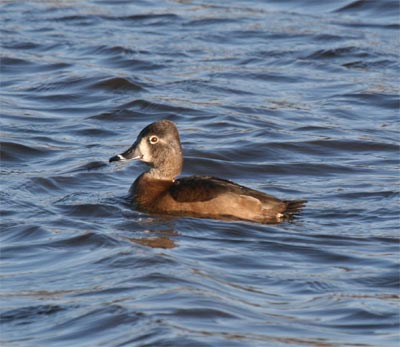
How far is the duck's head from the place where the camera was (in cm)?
1167

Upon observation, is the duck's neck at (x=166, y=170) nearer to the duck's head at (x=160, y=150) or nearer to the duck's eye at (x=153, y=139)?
the duck's head at (x=160, y=150)

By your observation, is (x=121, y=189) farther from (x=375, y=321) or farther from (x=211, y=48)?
(x=211, y=48)

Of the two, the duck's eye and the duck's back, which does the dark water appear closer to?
the duck's back

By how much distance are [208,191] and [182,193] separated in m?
0.30

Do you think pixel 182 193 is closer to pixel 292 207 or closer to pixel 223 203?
pixel 223 203

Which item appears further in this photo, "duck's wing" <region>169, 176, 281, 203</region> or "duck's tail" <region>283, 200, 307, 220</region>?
"duck's tail" <region>283, 200, 307, 220</region>

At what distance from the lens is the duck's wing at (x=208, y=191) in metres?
10.9

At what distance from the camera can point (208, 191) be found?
11.0m

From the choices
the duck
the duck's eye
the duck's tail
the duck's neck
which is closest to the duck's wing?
the duck

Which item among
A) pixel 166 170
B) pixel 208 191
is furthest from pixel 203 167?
pixel 208 191

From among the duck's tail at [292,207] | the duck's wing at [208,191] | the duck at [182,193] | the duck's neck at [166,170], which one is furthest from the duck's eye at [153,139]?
the duck's tail at [292,207]

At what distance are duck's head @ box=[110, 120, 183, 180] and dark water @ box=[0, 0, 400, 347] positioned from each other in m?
0.47

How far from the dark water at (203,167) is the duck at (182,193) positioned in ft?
0.47

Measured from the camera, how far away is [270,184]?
12.8m
